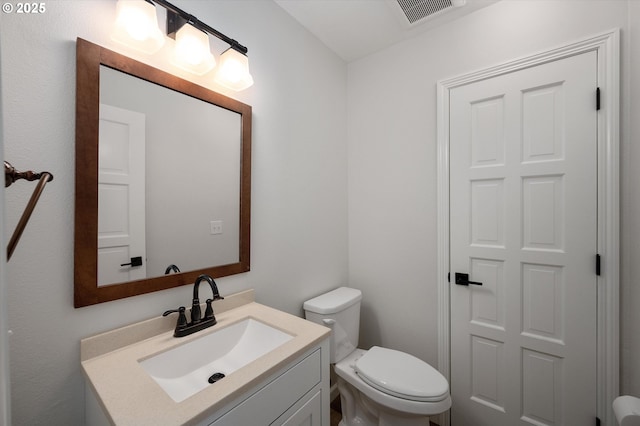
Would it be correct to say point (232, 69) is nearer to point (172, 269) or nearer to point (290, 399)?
point (172, 269)

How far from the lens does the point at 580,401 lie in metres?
1.34

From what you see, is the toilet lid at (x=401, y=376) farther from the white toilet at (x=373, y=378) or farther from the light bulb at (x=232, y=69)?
the light bulb at (x=232, y=69)

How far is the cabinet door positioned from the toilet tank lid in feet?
1.82

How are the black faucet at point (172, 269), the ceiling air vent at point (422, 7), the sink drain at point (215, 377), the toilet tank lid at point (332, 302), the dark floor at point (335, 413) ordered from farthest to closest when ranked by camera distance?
the dark floor at point (335, 413), the toilet tank lid at point (332, 302), the ceiling air vent at point (422, 7), the black faucet at point (172, 269), the sink drain at point (215, 377)

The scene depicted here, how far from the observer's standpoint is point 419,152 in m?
1.80

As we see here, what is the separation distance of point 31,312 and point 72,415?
0.36 metres

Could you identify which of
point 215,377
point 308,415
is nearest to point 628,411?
point 308,415

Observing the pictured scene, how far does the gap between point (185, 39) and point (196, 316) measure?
110 cm

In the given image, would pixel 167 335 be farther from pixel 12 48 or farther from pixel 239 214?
pixel 12 48

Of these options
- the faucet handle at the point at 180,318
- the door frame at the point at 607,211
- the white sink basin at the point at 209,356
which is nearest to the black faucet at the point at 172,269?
the faucet handle at the point at 180,318

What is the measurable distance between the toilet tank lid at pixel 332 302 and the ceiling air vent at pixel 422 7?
5.69 feet

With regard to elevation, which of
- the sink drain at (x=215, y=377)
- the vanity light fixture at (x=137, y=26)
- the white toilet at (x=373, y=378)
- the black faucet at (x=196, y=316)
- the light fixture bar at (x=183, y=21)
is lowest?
the white toilet at (x=373, y=378)

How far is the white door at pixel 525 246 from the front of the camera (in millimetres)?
1332

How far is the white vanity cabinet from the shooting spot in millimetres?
769
